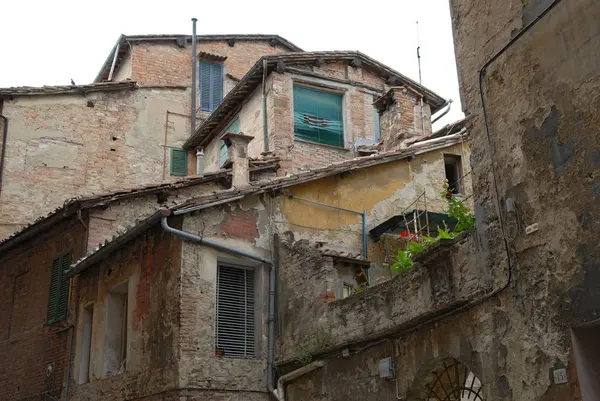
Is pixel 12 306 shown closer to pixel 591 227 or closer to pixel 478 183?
pixel 478 183

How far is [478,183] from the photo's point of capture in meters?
7.52

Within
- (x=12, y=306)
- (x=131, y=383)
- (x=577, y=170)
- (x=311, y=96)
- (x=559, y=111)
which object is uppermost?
(x=311, y=96)

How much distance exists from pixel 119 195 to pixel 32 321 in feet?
11.6

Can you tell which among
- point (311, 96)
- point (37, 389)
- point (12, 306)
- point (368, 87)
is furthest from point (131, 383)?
point (368, 87)

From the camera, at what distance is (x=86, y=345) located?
13289 mm

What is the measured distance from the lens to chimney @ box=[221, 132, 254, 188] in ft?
46.8

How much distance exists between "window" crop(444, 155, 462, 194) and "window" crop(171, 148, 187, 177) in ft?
29.7

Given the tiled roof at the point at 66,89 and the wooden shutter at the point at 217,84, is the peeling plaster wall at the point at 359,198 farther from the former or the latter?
the tiled roof at the point at 66,89

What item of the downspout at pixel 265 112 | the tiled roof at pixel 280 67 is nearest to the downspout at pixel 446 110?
the tiled roof at pixel 280 67

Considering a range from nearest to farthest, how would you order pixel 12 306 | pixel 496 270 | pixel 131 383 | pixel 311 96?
pixel 496 270 → pixel 131 383 → pixel 12 306 → pixel 311 96

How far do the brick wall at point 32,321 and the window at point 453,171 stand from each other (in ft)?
23.7

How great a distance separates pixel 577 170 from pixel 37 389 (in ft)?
38.3

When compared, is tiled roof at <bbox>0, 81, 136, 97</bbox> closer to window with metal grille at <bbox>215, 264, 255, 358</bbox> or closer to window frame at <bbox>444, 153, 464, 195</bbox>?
window frame at <bbox>444, 153, 464, 195</bbox>

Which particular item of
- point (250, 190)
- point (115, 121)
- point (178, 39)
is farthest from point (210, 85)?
point (250, 190)
